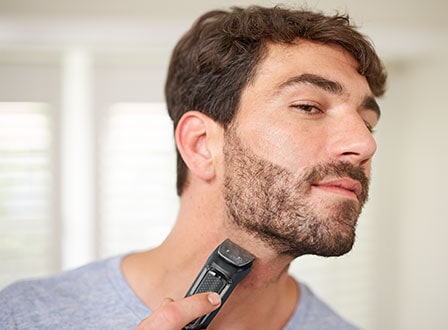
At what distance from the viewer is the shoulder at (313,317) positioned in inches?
45.0

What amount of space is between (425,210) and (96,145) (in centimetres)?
117

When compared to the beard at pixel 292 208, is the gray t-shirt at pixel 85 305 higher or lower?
lower

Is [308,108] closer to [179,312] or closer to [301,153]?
[301,153]

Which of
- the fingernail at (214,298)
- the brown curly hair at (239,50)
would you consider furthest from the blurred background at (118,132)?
the fingernail at (214,298)

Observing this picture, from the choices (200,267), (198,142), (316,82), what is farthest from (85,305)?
(316,82)

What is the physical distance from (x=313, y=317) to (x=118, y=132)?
1.06m

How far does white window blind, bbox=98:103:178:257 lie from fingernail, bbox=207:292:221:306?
1.13m

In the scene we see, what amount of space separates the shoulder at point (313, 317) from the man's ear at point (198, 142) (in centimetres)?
35

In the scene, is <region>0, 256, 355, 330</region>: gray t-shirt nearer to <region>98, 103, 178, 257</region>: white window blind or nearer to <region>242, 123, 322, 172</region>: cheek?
<region>242, 123, 322, 172</region>: cheek

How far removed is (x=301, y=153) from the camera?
0.95m

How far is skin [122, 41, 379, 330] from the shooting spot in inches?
37.5

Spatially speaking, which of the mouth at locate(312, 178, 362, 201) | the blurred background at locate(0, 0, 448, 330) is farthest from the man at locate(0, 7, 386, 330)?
the blurred background at locate(0, 0, 448, 330)

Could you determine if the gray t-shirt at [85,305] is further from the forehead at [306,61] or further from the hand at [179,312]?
the forehead at [306,61]

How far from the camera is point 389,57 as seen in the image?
2010 millimetres
